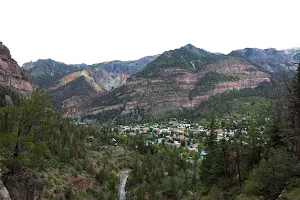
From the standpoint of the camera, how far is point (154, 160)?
3585 inches

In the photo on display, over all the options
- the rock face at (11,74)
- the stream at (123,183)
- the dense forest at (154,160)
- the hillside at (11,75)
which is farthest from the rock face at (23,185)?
the rock face at (11,74)

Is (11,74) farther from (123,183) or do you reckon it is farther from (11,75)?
(123,183)

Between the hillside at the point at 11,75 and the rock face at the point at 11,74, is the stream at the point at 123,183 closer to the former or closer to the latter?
the hillside at the point at 11,75

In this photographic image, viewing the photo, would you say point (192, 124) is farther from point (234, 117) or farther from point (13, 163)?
point (13, 163)

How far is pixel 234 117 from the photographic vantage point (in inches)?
7648

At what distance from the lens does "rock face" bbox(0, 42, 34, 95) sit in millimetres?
145700

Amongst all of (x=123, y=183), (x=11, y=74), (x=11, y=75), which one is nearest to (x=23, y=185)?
(x=123, y=183)

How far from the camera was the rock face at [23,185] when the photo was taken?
90.7ft

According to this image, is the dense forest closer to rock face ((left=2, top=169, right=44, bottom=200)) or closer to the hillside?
rock face ((left=2, top=169, right=44, bottom=200))

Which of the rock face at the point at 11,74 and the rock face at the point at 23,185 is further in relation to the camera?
the rock face at the point at 11,74

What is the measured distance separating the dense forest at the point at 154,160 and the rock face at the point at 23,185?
779 millimetres

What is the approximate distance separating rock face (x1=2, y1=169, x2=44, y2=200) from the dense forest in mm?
779

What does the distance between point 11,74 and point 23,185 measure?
140 metres

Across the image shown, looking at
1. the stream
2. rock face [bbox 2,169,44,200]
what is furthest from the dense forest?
the stream
